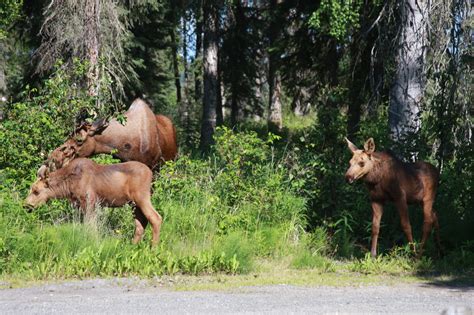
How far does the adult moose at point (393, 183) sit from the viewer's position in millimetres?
11609

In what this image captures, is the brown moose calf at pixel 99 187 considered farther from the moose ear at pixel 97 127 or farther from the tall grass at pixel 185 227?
the moose ear at pixel 97 127

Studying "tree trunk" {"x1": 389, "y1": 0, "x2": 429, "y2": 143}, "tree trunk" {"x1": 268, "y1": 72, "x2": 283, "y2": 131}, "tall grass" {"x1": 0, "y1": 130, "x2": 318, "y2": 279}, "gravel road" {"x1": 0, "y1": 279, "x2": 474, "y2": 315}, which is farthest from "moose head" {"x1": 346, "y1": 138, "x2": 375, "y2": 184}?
"tree trunk" {"x1": 268, "y1": 72, "x2": 283, "y2": 131}

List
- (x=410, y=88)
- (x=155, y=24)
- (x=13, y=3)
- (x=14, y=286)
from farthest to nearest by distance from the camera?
(x=155, y=24) < (x=13, y=3) < (x=410, y=88) < (x=14, y=286)

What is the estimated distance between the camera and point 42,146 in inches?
534

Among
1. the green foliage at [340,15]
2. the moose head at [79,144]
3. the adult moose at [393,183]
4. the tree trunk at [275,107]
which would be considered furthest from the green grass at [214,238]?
the tree trunk at [275,107]

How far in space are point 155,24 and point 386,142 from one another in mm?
17168

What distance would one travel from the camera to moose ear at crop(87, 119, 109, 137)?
1342 centimetres

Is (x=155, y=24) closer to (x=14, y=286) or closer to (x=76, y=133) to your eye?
Result: (x=76, y=133)

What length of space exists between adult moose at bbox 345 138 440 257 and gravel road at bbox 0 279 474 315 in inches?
79.7

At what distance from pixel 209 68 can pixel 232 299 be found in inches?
713

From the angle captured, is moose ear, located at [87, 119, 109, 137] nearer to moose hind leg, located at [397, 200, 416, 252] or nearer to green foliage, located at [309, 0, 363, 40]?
moose hind leg, located at [397, 200, 416, 252]

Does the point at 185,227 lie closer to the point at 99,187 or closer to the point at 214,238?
the point at 214,238

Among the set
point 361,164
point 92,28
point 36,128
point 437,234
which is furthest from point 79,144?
point 437,234

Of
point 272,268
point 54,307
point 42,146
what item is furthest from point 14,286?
point 42,146
